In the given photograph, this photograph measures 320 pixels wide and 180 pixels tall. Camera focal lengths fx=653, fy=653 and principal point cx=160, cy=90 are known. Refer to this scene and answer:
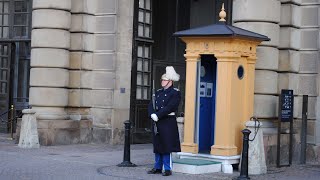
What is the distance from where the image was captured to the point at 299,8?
17.2 m

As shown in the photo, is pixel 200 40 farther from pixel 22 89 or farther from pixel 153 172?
pixel 22 89

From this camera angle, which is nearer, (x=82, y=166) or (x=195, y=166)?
(x=195, y=166)

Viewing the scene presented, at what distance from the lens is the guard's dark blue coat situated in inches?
510

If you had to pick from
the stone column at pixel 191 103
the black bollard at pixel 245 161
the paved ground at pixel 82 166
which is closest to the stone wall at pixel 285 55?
the paved ground at pixel 82 166

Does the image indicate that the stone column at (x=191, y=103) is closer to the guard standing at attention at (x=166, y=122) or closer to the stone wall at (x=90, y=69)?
the guard standing at attention at (x=166, y=122)

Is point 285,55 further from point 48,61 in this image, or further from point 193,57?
point 48,61

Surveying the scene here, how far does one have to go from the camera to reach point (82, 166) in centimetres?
1412

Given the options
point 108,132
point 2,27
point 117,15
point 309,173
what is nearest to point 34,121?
point 108,132

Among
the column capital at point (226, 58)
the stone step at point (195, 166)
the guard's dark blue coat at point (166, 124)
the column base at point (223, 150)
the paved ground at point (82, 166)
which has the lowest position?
the paved ground at point (82, 166)

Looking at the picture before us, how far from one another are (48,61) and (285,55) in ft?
22.3

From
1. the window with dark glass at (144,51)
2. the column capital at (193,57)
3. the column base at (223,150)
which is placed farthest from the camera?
the window with dark glass at (144,51)

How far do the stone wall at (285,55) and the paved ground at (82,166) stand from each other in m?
1.48

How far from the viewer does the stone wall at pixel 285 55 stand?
1612 cm

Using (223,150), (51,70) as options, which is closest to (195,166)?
(223,150)
